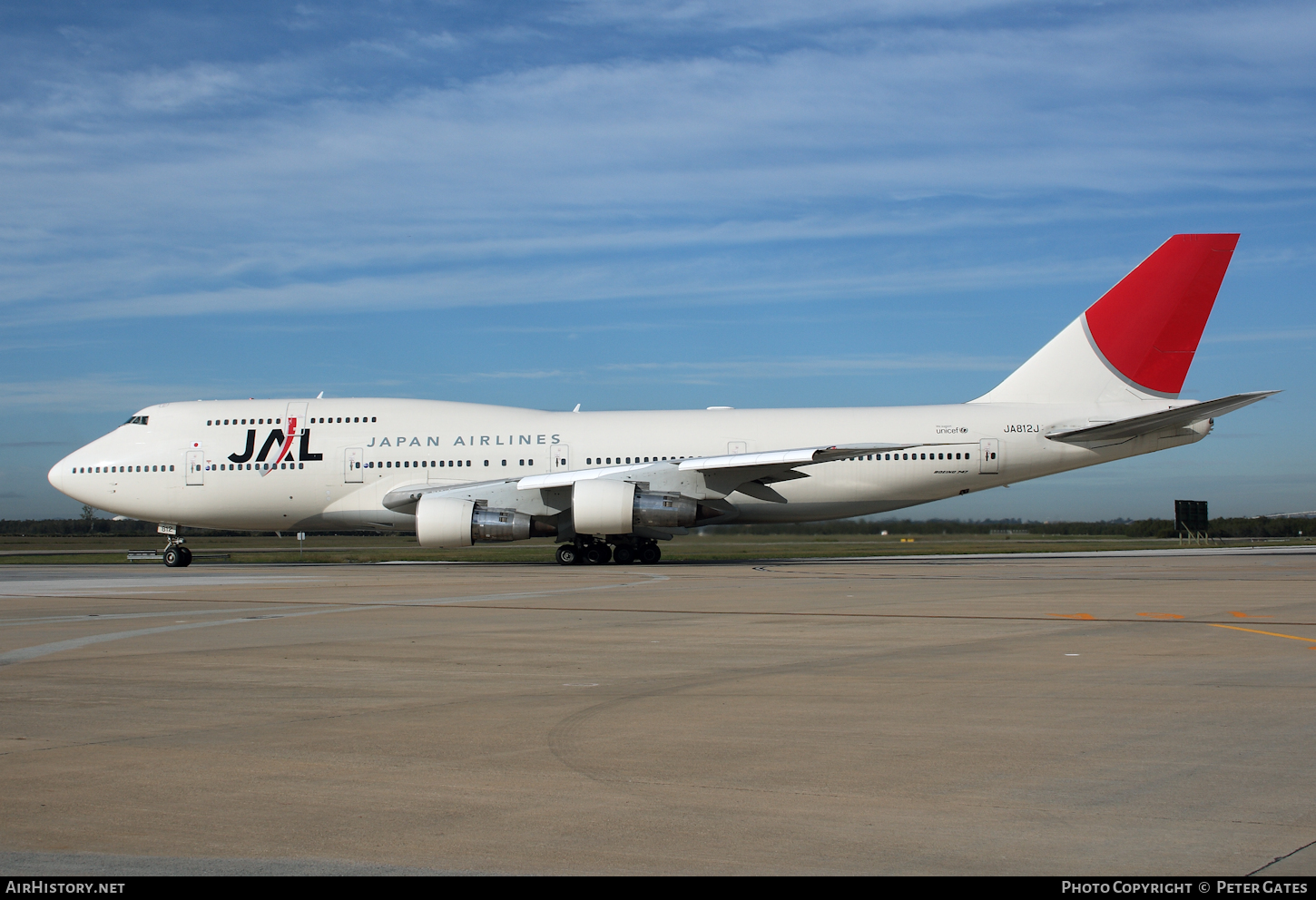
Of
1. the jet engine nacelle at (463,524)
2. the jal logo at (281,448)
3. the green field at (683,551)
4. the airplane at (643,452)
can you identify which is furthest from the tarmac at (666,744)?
the green field at (683,551)

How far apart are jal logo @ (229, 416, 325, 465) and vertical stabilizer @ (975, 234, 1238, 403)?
66.0 feet

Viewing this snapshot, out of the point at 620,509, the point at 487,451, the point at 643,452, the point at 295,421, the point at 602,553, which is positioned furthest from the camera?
the point at 295,421

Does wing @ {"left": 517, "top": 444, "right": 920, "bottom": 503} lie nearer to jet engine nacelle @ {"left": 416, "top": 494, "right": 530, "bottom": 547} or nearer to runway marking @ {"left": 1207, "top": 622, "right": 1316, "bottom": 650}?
jet engine nacelle @ {"left": 416, "top": 494, "right": 530, "bottom": 547}

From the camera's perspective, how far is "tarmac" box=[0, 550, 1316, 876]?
3969 mm

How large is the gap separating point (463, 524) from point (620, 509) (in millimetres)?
4025

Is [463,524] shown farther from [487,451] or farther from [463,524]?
[487,451]

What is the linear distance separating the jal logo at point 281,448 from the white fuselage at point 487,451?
0.05 meters

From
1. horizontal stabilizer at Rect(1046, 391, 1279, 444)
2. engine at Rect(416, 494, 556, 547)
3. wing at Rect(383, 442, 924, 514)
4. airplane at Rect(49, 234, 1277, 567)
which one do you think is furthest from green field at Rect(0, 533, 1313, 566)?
horizontal stabilizer at Rect(1046, 391, 1279, 444)

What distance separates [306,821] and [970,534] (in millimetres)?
45539

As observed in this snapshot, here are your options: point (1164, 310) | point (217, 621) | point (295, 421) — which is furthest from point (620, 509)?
point (1164, 310)

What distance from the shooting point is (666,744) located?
579 cm

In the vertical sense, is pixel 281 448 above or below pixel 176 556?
above

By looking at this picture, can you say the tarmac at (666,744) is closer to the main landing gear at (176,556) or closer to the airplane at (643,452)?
the airplane at (643,452)
